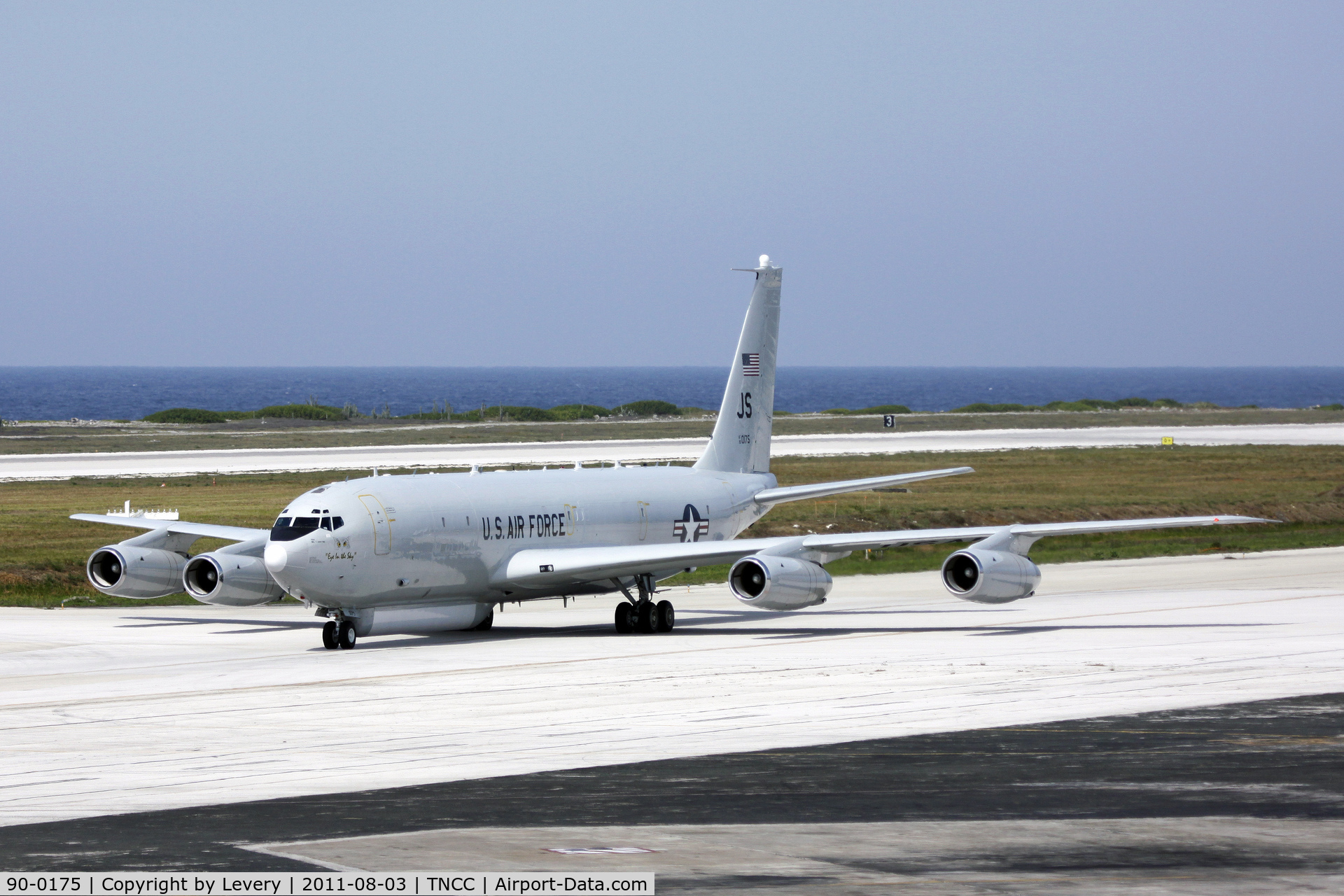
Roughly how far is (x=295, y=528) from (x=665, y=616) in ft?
32.9

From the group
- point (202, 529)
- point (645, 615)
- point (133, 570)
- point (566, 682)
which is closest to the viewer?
point (566, 682)

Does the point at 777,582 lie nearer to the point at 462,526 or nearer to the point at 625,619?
the point at 625,619

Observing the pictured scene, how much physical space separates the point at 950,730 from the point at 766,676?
24.0 ft

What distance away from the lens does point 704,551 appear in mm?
38688

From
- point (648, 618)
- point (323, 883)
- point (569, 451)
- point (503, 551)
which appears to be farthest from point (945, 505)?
point (323, 883)

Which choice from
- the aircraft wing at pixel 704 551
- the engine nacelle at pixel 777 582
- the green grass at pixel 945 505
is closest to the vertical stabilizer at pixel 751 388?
the aircraft wing at pixel 704 551

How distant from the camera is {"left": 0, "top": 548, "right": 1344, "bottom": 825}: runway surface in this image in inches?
902

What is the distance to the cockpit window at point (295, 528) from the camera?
3581cm

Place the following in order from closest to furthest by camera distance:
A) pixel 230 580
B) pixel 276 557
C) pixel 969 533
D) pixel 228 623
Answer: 1. pixel 276 557
2. pixel 969 533
3. pixel 230 580
4. pixel 228 623

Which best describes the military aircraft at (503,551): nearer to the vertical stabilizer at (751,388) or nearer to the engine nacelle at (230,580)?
the engine nacelle at (230,580)

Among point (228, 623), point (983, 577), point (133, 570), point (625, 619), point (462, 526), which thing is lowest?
point (228, 623)

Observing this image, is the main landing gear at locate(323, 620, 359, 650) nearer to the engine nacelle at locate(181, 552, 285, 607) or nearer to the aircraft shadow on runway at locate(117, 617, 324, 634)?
the engine nacelle at locate(181, 552, 285, 607)

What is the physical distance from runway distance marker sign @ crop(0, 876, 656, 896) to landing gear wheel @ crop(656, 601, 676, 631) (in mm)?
25505
